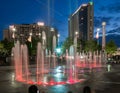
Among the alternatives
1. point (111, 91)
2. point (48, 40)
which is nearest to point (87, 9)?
point (48, 40)

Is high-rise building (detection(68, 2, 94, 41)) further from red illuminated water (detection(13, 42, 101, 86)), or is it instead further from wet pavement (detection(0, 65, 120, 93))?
wet pavement (detection(0, 65, 120, 93))

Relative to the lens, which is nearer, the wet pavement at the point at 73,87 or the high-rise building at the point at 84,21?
the wet pavement at the point at 73,87

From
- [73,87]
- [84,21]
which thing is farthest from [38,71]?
[84,21]

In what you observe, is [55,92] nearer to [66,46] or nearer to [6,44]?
[6,44]

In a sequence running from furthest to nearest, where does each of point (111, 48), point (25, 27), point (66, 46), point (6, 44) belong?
point (25, 27)
point (111, 48)
point (66, 46)
point (6, 44)

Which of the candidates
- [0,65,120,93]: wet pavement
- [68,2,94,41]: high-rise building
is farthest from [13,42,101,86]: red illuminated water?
[68,2,94,41]: high-rise building

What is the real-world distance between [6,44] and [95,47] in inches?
1032

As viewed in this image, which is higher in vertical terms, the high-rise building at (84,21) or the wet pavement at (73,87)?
the high-rise building at (84,21)

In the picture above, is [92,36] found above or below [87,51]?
above

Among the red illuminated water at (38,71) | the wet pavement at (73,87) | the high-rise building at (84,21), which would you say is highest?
the high-rise building at (84,21)

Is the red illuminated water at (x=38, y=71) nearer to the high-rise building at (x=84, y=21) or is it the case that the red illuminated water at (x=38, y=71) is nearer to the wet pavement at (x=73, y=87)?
the wet pavement at (x=73, y=87)

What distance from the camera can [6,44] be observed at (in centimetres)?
7300

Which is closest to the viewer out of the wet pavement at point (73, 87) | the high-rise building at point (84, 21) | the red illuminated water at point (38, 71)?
the wet pavement at point (73, 87)

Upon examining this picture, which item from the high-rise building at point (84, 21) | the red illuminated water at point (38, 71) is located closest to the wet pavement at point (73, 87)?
the red illuminated water at point (38, 71)
